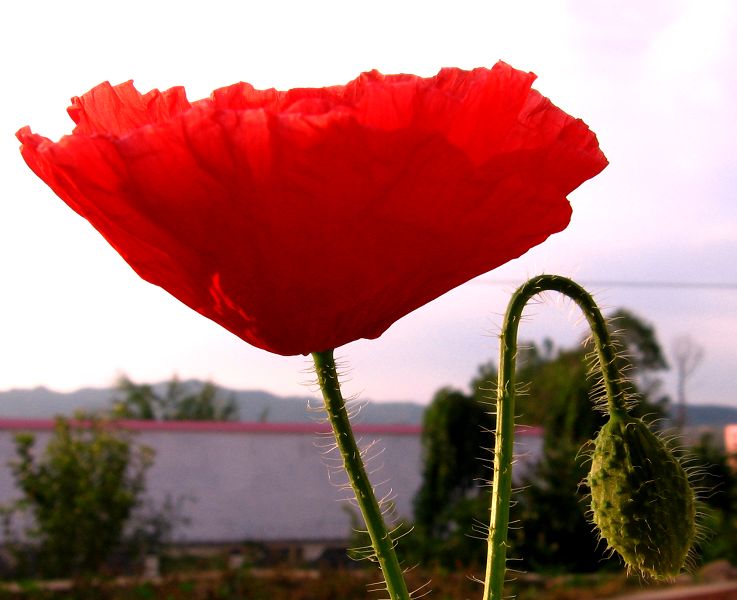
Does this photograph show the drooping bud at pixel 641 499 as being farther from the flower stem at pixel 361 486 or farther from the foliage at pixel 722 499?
the foliage at pixel 722 499

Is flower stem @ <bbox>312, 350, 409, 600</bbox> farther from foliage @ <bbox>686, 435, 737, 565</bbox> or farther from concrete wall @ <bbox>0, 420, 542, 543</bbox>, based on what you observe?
concrete wall @ <bbox>0, 420, 542, 543</bbox>

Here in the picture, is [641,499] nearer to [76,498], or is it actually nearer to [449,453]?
[76,498]

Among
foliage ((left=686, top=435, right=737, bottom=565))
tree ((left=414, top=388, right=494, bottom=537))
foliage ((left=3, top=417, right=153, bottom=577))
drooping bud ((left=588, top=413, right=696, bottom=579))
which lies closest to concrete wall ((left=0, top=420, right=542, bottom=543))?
tree ((left=414, top=388, right=494, bottom=537))

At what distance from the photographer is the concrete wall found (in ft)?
29.4

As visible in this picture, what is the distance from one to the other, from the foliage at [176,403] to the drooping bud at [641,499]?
11650 millimetres

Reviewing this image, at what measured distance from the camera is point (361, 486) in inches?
16.5

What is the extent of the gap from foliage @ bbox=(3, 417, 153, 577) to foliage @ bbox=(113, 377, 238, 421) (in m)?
5.84

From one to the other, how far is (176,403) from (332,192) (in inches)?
515

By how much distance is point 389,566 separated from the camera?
0.42 m

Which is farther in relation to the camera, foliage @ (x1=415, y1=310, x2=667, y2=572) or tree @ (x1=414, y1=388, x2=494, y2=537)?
tree @ (x1=414, y1=388, x2=494, y2=537)

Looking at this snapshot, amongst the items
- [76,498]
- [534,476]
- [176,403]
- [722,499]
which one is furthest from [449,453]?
[176,403]

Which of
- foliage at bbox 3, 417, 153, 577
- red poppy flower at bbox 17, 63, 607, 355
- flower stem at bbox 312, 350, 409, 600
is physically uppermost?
red poppy flower at bbox 17, 63, 607, 355

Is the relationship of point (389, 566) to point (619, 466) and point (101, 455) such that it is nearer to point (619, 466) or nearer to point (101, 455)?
point (619, 466)

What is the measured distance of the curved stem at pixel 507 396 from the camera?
17.4 inches
